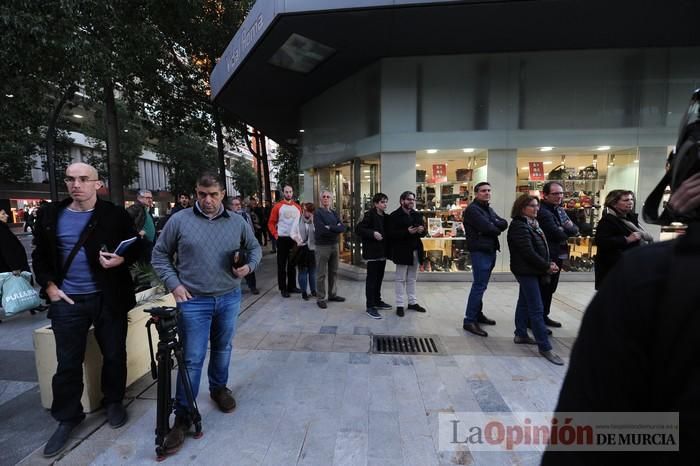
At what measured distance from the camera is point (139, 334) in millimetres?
3521

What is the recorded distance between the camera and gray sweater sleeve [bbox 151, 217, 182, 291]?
271cm

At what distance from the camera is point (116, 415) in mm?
2887

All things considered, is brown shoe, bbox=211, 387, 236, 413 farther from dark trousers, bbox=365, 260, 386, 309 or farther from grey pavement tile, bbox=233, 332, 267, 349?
dark trousers, bbox=365, 260, 386, 309

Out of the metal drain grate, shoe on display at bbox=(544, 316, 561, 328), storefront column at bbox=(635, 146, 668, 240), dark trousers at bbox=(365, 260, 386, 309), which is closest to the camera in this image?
the metal drain grate

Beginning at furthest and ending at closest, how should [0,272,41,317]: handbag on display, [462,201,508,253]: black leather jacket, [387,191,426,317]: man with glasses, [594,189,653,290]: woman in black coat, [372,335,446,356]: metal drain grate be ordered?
1. [387,191,426,317]: man with glasses
2. [462,201,508,253]: black leather jacket
3. [372,335,446,356]: metal drain grate
4. [0,272,41,317]: handbag on display
5. [594,189,653,290]: woman in black coat

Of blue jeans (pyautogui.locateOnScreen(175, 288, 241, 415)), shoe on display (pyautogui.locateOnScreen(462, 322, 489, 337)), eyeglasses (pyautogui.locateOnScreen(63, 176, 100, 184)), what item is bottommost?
shoe on display (pyautogui.locateOnScreen(462, 322, 489, 337))

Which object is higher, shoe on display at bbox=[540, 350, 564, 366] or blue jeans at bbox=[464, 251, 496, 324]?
blue jeans at bbox=[464, 251, 496, 324]

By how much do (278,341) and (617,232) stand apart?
4.21 metres

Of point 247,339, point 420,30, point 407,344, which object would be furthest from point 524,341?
point 420,30

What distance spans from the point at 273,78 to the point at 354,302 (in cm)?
567

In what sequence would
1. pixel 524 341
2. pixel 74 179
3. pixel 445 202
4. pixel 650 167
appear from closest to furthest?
pixel 74 179 < pixel 524 341 < pixel 650 167 < pixel 445 202

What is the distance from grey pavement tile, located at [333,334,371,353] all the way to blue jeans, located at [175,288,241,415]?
163cm

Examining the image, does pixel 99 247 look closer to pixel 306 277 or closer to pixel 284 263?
pixel 284 263

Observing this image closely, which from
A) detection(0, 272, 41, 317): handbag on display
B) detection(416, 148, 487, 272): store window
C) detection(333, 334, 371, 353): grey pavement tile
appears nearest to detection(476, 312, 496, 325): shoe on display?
detection(333, 334, 371, 353): grey pavement tile
